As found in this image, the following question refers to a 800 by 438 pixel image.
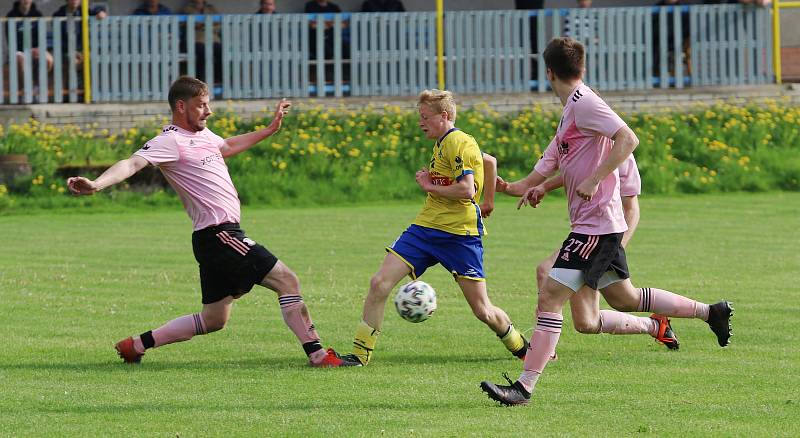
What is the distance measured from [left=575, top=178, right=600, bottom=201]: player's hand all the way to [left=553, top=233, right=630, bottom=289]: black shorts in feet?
1.17

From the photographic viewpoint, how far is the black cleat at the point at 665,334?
9.37 m

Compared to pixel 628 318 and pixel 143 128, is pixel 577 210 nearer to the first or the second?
pixel 628 318

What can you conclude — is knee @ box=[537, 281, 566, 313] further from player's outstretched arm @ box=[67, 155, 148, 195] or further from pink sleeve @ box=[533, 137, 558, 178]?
player's outstretched arm @ box=[67, 155, 148, 195]

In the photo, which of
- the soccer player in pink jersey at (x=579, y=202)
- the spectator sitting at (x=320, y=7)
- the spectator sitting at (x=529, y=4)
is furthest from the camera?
the spectator sitting at (x=529, y=4)

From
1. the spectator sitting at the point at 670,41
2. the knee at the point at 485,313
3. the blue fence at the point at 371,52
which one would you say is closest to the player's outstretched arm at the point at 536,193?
the knee at the point at 485,313

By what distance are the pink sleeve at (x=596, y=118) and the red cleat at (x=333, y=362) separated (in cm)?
227

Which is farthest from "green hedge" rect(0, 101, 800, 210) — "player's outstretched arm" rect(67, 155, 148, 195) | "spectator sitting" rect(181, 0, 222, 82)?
"player's outstretched arm" rect(67, 155, 148, 195)

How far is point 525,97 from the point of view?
2539cm

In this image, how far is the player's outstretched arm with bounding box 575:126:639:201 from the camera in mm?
7387

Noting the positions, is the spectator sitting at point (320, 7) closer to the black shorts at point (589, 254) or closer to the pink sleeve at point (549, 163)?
the pink sleeve at point (549, 163)

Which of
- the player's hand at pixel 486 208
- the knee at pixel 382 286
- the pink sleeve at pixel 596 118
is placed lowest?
the knee at pixel 382 286

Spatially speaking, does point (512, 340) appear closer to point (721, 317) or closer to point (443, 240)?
point (443, 240)

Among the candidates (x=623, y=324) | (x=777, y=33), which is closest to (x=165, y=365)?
(x=623, y=324)

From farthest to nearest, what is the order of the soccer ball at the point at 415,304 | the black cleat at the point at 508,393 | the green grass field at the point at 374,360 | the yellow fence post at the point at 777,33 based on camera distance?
the yellow fence post at the point at 777,33, the soccer ball at the point at 415,304, the black cleat at the point at 508,393, the green grass field at the point at 374,360
